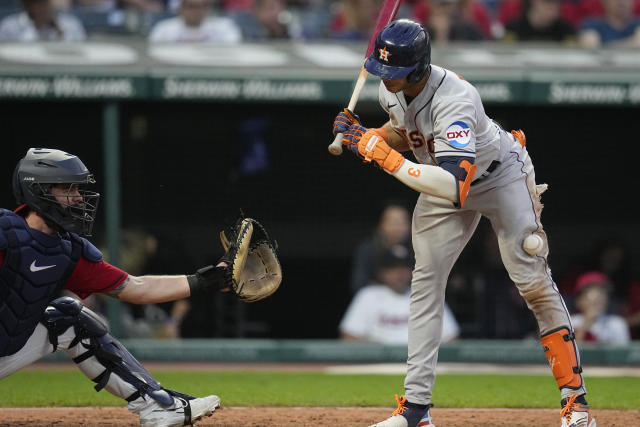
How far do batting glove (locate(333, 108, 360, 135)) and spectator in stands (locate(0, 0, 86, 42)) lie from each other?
428 cm

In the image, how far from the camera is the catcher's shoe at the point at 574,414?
3.88 meters

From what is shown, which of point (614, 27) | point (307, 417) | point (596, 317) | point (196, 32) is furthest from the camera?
point (614, 27)

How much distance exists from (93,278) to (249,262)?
62cm

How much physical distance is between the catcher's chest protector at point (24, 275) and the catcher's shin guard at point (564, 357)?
192 centimetres

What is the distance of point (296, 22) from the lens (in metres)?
8.74

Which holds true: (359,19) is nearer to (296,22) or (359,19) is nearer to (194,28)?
(296,22)

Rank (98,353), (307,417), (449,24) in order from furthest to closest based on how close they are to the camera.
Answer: (449,24) → (307,417) → (98,353)

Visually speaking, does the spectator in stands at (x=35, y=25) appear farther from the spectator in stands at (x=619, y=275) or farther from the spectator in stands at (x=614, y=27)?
the spectator in stands at (x=619, y=275)

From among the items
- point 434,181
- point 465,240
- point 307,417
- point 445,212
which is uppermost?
point 434,181

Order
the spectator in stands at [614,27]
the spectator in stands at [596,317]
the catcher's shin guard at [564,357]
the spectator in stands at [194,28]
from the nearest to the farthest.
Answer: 1. the catcher's shin guard at [564,357]
2. the spectator in stands at [596,317]
3. the spectator in stands at [194,28]
4. the spectator in stands at [614,27]

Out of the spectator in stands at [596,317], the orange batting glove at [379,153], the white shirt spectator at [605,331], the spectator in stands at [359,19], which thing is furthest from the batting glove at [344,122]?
the spectator in stands at [359,19]

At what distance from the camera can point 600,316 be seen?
7.20 metres

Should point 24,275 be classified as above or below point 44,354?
above

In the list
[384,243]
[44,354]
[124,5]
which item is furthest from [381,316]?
[44,354]
